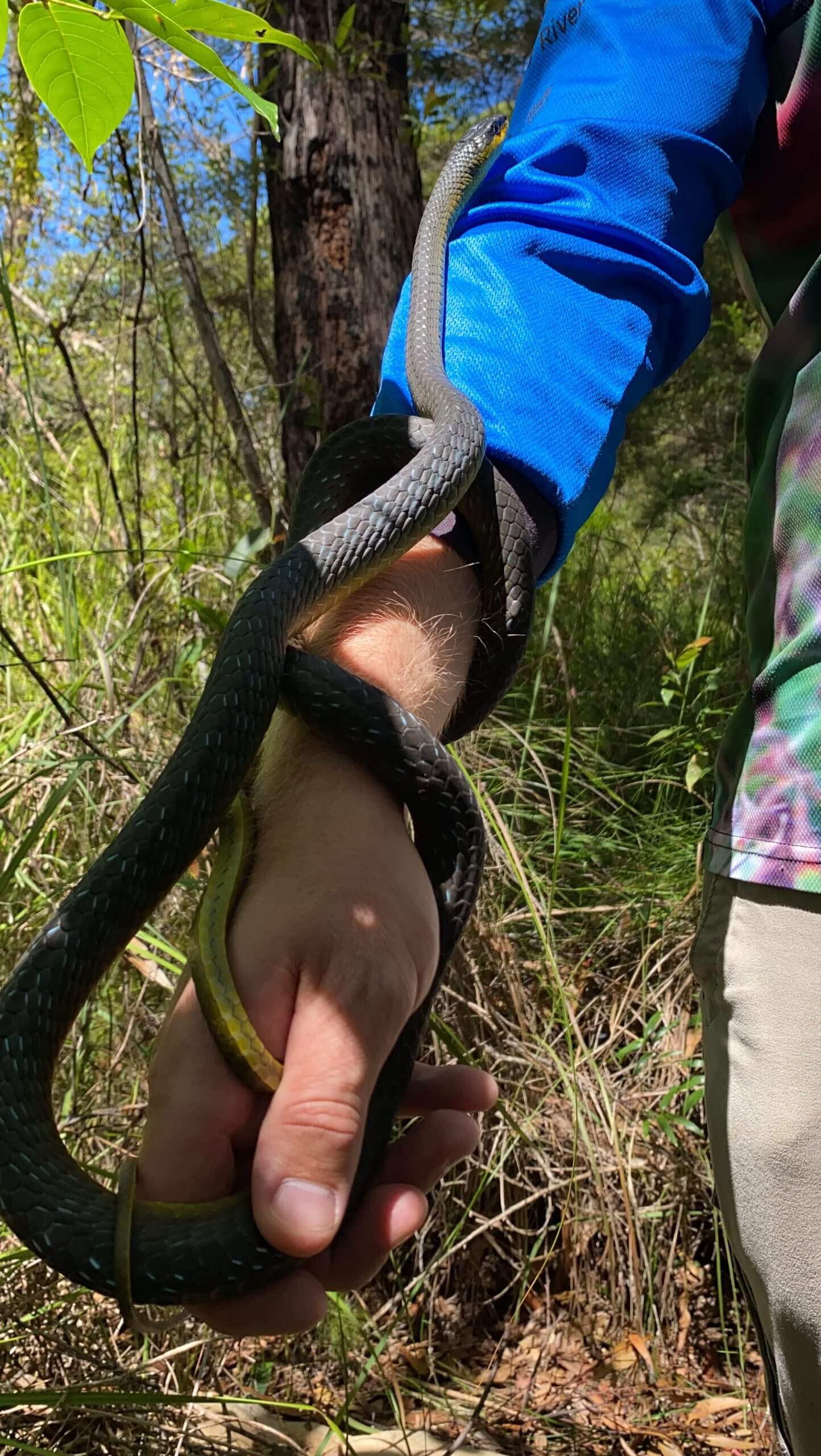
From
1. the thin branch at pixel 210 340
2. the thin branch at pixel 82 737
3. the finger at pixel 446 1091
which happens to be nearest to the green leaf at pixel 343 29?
the thin branch at pixel 210 340

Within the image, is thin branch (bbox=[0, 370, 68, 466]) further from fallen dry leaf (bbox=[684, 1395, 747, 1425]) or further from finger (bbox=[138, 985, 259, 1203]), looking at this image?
fallen dry leaf (bbox=[684, 1395, 747, 1425])

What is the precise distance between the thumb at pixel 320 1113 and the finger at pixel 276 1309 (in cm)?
8

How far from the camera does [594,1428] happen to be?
2.04 metres

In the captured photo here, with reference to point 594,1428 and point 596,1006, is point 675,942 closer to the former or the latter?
point 596,1006

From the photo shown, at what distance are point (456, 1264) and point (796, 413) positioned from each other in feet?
6.69

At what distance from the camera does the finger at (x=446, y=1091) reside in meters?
1.09

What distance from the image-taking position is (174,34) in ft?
2.38

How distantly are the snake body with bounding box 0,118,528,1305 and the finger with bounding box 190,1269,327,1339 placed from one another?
0.08ft

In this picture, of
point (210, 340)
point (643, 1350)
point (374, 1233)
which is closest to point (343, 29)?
point (210, 340)

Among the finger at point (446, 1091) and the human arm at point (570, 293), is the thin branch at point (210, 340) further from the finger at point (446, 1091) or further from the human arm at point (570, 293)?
the finger at point (446, 1091)

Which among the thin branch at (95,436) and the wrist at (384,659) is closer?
the wrist at (384,659)

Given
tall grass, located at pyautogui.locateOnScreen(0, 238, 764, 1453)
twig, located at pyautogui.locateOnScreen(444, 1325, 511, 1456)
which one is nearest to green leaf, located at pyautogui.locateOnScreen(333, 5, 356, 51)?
tall grass, located at pyautogui.locateOnScreen(0, 238, 764, 1453)

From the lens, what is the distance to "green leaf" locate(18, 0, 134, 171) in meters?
0.70

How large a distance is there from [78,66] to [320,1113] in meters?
→ 0.87
